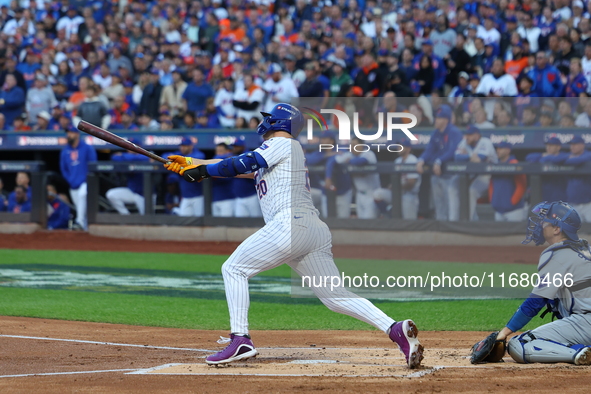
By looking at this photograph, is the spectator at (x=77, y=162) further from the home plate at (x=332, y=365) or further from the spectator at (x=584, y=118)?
the home plate at (x=332, y=365)

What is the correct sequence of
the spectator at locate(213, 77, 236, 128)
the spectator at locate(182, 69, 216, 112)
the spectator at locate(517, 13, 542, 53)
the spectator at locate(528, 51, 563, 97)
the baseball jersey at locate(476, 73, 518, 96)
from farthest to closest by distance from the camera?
the spectator at locate(182, 69, 216, 112), the spectator at locate(213, 77, 236, 128), the spectator at locate(517, 13, 542, 53), the baseball jersey at locate(476, 73, 518, 96), the spectator at locate(528, 51, 563, 97)

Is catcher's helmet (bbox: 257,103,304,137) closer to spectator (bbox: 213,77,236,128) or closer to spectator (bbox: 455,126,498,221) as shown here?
spectator (bbox: 455,126,498,221)

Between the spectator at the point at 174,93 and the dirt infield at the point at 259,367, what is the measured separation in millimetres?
9598

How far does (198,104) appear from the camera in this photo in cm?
1590

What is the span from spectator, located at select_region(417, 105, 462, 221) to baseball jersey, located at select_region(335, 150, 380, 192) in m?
0.58

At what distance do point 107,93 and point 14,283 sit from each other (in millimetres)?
7596

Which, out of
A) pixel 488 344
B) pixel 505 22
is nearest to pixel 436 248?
pixel 488 344

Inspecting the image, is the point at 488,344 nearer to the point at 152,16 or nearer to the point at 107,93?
the point at 107,93

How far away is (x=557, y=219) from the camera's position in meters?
5.22

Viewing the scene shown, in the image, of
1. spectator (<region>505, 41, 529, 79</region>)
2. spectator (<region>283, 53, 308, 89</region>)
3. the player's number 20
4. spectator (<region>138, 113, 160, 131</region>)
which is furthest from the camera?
spectator (<region>138, 113, 160, 131</region>)

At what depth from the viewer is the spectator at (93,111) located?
16.0 metres

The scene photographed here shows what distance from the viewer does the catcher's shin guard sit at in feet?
16.9

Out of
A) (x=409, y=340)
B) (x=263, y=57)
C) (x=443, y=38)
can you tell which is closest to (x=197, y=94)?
(x=263, y=57)

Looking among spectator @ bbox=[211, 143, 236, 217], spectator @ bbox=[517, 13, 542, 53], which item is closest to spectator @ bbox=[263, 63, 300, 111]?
spectator @ bbox=[211, 143, 236, 217]
